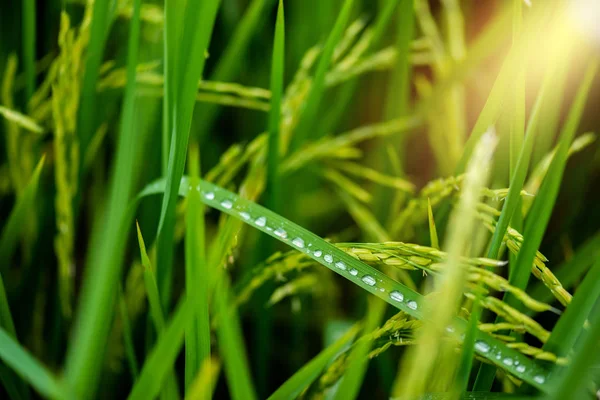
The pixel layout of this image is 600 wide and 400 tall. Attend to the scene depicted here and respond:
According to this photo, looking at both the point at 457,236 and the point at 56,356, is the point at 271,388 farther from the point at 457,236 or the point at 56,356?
the point at 457,236

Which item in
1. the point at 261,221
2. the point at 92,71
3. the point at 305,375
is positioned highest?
the point at 92,71

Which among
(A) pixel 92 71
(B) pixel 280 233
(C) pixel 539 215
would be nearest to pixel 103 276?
(B) pixel 280 233

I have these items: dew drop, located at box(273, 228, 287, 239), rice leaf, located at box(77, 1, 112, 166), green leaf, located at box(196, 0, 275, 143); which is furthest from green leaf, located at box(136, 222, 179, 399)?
green leaf, located at box(196, 0, 275, 143)

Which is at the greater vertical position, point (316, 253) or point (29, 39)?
point (29, 39)

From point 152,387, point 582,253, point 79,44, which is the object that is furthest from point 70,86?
point 582,253

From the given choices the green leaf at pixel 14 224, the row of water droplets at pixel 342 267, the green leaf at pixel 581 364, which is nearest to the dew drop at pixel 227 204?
the row of water droplets at pixel 342 267

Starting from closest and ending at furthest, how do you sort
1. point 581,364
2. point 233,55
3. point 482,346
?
point 581,364
point 482,346
point 233,55

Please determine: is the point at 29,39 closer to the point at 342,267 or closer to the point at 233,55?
the point at 233,55

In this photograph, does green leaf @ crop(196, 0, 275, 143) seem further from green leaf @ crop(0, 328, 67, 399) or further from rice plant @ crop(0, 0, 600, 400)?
green leaf @ crop(0, 328, 67, 399)
